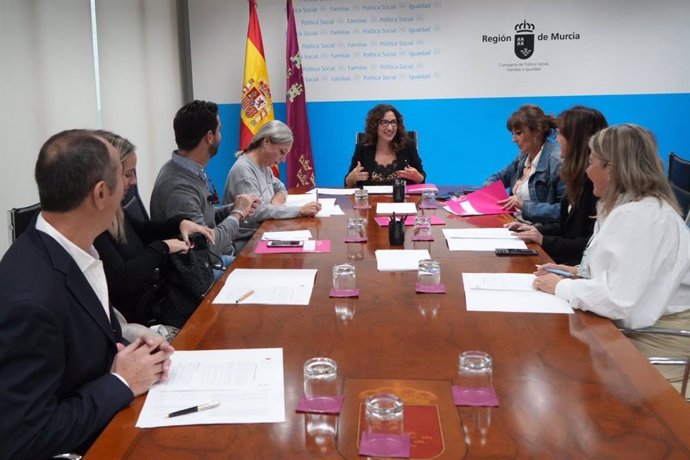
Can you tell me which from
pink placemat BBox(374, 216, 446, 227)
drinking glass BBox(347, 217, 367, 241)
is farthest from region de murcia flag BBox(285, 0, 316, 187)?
drinking glass BBox(347, 217, 367, 241)

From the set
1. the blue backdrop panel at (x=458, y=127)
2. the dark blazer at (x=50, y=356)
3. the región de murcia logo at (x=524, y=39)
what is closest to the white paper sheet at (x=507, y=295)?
the dark blazer at (x=50, y=356)

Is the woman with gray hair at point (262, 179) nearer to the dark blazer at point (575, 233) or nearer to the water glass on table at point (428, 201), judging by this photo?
the water glass on table at point (428, 201)

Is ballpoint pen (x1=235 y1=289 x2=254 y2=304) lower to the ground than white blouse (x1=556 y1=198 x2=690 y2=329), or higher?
lower

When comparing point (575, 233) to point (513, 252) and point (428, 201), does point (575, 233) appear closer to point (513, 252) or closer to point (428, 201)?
point (513, 252)

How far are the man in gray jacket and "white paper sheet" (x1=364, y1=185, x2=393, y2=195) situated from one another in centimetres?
136

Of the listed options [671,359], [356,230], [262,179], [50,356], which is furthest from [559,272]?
[262,179]

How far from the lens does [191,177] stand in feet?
10.2

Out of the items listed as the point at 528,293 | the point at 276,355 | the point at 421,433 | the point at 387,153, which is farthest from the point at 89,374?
the point at 387,153

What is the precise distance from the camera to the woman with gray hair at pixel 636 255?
1.98 metres

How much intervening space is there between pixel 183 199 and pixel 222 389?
5.60 feet

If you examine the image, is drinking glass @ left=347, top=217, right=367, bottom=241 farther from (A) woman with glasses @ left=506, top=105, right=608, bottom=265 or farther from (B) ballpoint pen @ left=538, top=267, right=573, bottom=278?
(B) ballpoint pen @ left=538, top=267, right=573, bottom=278

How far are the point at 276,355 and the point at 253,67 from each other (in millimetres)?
4558

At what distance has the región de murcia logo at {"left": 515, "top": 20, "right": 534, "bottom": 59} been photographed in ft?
19.4

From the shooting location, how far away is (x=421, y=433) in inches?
48.9
